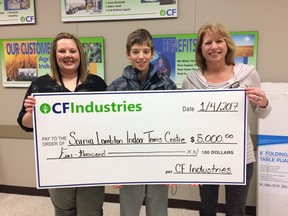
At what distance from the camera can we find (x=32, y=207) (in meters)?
2.86

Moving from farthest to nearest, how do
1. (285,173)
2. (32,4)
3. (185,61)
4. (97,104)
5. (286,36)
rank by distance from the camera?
1. (32,4)
2. (185,61)
3. (286,36)
4. (285,173)
5. (97,104)

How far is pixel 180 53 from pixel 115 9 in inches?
29.6

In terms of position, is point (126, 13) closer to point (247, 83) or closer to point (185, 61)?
point (185, 61)

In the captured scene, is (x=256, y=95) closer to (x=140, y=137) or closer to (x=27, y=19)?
(x=140, y=137)

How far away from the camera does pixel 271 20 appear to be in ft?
7.69

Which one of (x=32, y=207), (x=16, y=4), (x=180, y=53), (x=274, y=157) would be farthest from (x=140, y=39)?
(x=32, y=207)

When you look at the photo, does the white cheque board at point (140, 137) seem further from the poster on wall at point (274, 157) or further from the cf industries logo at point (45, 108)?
the poster on wall at point (274, 157)

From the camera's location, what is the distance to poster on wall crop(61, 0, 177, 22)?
2.48 meters

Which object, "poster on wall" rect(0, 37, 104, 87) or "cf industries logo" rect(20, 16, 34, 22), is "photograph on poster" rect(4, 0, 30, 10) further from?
"poster on wall" rect(0, 37, 104, 87)

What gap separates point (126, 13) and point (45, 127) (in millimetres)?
1489

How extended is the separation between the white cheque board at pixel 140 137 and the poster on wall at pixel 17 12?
166 cm

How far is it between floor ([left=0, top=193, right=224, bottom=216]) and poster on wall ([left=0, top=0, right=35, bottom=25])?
1938 mm

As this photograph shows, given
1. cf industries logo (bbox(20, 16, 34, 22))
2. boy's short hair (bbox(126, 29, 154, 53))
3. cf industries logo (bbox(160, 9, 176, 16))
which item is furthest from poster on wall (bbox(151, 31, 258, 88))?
cf industries logo (bbox(20, 16, 34, 22))

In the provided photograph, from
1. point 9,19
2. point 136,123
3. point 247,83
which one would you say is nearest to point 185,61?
point 247,83
